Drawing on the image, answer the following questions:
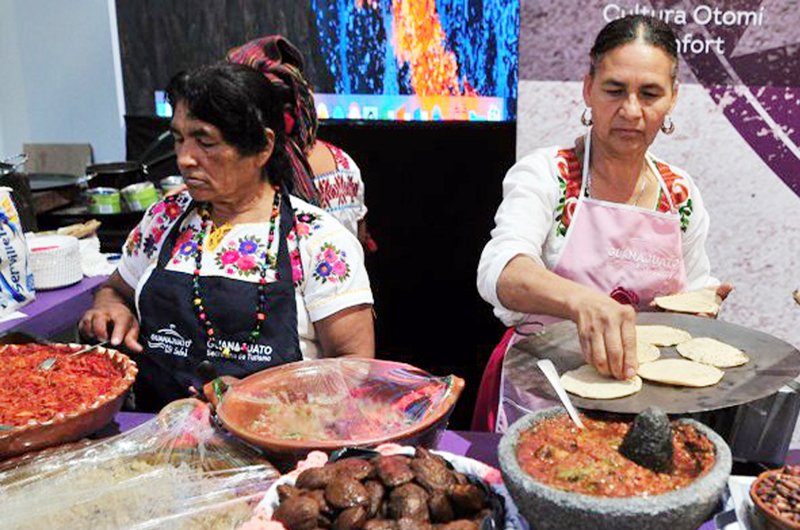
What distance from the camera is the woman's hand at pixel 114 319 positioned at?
1.95 m

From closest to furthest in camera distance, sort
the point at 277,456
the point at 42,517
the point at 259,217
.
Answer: the point at 42,517
the point at 277,456
the point at 259,217

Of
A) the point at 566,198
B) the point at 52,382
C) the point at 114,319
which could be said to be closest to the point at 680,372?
the point at 566,198

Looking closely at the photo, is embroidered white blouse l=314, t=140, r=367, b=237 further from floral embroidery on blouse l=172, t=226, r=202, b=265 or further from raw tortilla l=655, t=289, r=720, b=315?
raw tortilla l=655, t=289, r=720, b=315

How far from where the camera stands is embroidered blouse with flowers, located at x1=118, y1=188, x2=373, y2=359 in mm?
1948

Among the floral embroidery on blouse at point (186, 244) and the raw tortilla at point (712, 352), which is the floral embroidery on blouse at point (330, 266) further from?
the raw tortilla at point (712, 352)

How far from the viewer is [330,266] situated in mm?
1963

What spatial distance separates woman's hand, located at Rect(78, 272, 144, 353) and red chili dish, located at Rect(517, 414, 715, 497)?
48.0 inches

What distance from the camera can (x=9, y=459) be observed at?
137cm

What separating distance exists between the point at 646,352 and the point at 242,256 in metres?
1.05

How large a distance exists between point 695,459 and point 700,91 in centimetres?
171

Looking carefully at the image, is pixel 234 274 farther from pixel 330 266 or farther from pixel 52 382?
pixel 52 382

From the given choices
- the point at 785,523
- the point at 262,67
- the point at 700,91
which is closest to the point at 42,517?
the point at 785,523

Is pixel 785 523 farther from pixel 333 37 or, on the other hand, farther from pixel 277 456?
pixel 333 37

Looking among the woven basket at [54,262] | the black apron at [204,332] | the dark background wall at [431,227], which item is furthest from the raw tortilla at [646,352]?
the dark background wall at [431,227]
